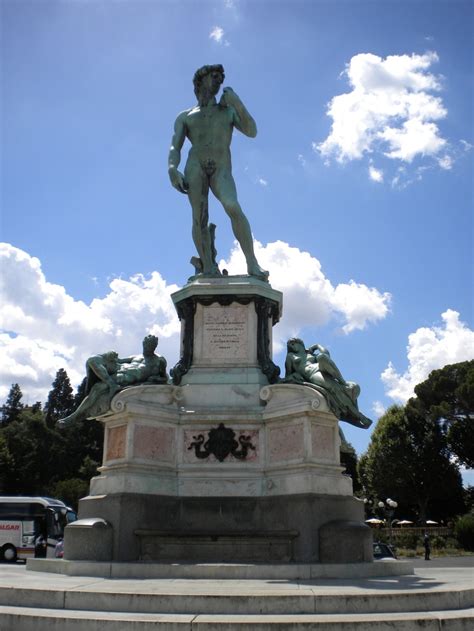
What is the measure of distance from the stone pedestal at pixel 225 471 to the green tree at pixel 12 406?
85446 mm

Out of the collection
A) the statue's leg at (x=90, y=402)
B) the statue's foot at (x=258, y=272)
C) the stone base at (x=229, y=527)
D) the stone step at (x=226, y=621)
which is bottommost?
the stone step at (x=226, y=621)

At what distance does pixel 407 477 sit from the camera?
5838 cm

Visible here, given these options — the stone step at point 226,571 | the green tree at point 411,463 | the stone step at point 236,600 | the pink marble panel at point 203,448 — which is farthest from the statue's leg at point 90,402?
the green tree at point 411,463

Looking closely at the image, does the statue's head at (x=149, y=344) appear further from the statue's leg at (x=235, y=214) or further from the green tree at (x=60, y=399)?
the green tree at (x=60, y=399)

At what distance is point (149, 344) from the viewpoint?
12.6 m

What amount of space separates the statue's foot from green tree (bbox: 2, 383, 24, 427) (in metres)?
84.6

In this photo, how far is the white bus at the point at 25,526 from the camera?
3244cm

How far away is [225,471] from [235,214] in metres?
5.39

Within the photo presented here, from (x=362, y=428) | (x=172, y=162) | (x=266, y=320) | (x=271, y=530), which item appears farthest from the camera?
(x=172, y=162)

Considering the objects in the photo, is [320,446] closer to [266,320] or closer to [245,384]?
[245,384]

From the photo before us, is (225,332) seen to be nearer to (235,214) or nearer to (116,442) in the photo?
(235,214)

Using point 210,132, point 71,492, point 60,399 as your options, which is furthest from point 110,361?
point 60,399

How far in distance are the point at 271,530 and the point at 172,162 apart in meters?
7.88

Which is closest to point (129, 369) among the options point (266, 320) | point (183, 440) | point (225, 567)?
point (183, 440)
